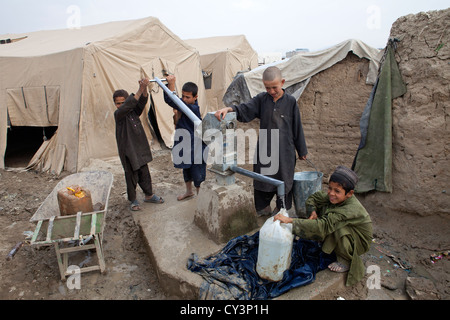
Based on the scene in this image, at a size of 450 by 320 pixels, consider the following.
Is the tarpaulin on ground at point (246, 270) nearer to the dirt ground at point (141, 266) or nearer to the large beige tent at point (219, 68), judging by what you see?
the dirt ground at point (141, 266)

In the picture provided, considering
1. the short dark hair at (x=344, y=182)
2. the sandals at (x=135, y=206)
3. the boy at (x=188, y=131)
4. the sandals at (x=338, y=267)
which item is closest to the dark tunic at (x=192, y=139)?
the boy at (x=188, y=131)

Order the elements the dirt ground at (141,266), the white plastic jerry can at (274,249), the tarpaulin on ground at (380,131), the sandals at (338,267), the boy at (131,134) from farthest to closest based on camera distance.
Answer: the tarpaulin on ground at (380,131), the boy at (131,134), the dirt ground at (141,266), the sandals at (338,267), the white plastic jerry can at (274,249)

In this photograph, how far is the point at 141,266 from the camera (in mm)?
2930

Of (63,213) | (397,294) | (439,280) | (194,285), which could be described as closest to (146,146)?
(63,213)

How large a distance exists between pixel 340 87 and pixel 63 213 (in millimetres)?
4187

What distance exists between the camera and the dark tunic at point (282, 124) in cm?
292

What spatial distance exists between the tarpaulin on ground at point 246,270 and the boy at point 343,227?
0.59 feet

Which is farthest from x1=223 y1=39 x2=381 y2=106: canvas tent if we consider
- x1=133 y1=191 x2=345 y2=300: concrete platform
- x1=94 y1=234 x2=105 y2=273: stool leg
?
x1=94 y1=234 x2=105 y2=273: stool leg

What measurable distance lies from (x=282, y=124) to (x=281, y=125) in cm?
1

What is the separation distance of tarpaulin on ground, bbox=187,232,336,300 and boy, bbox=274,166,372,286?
0.59 ft

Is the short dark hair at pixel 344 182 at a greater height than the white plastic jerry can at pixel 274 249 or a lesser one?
greater

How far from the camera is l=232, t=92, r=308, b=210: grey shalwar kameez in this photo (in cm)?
292

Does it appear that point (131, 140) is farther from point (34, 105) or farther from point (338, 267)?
point (34, 105)

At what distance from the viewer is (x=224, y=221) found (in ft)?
8.83
